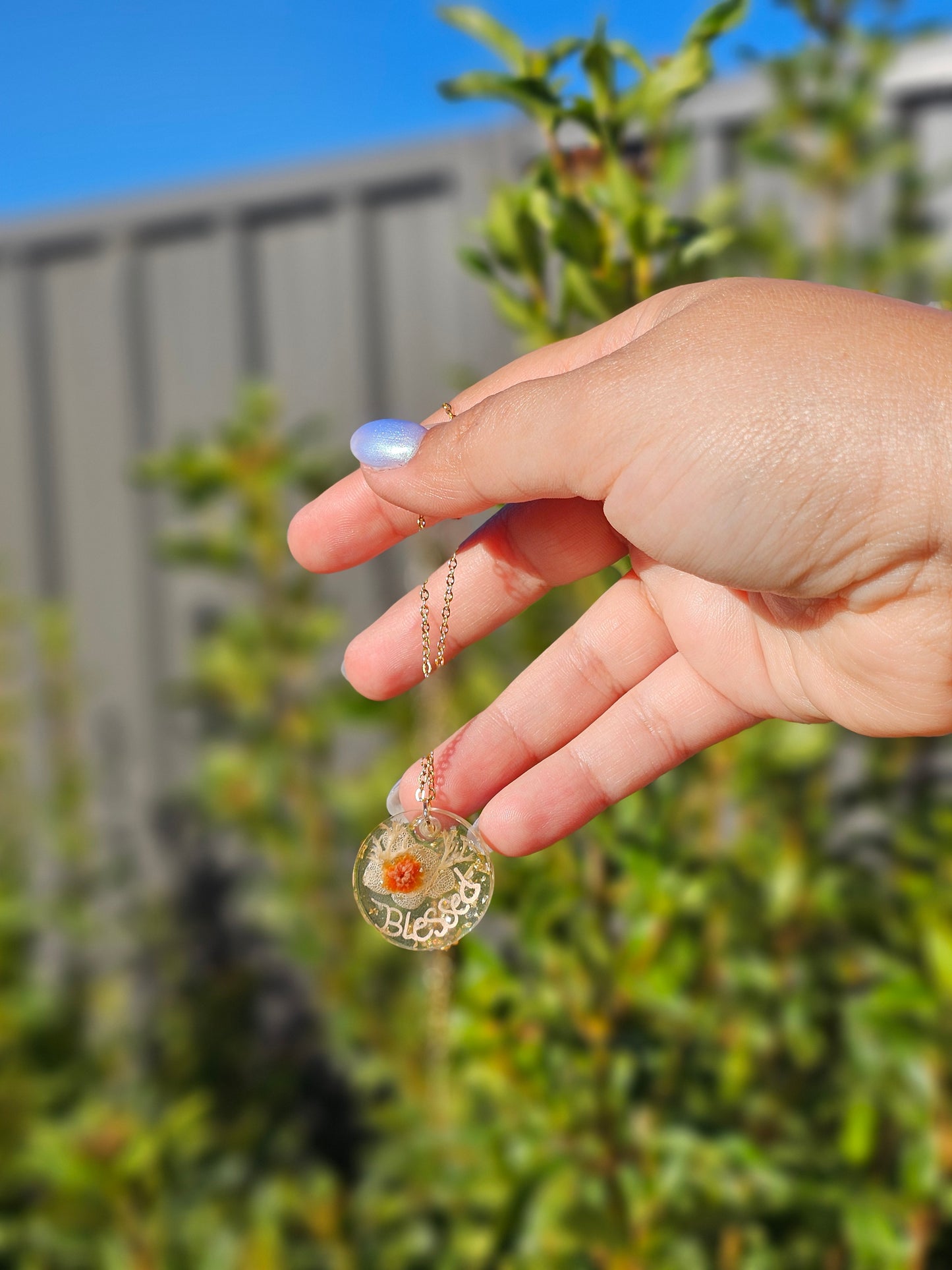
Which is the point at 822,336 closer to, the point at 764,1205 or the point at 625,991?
the point at 625,991

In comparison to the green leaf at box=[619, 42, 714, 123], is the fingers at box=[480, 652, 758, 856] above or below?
below

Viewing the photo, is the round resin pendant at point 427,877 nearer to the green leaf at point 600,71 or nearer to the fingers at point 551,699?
the fingers at point 551,699

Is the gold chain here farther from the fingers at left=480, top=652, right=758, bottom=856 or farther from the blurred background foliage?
the blurred background foliage

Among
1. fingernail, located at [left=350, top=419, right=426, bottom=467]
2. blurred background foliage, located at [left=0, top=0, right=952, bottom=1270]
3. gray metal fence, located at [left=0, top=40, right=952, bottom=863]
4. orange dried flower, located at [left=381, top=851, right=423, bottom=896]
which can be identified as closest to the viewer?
fingernail, located at [left=350, top=419, right=426, bottom=467]

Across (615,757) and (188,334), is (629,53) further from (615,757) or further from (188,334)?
(188,334)

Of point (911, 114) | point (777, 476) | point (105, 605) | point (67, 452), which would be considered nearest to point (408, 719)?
point (777, 476)

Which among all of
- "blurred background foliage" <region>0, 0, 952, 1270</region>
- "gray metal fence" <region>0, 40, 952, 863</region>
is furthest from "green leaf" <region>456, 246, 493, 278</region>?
"gray metal fence" <region>0, 40, 952, 863</region>
